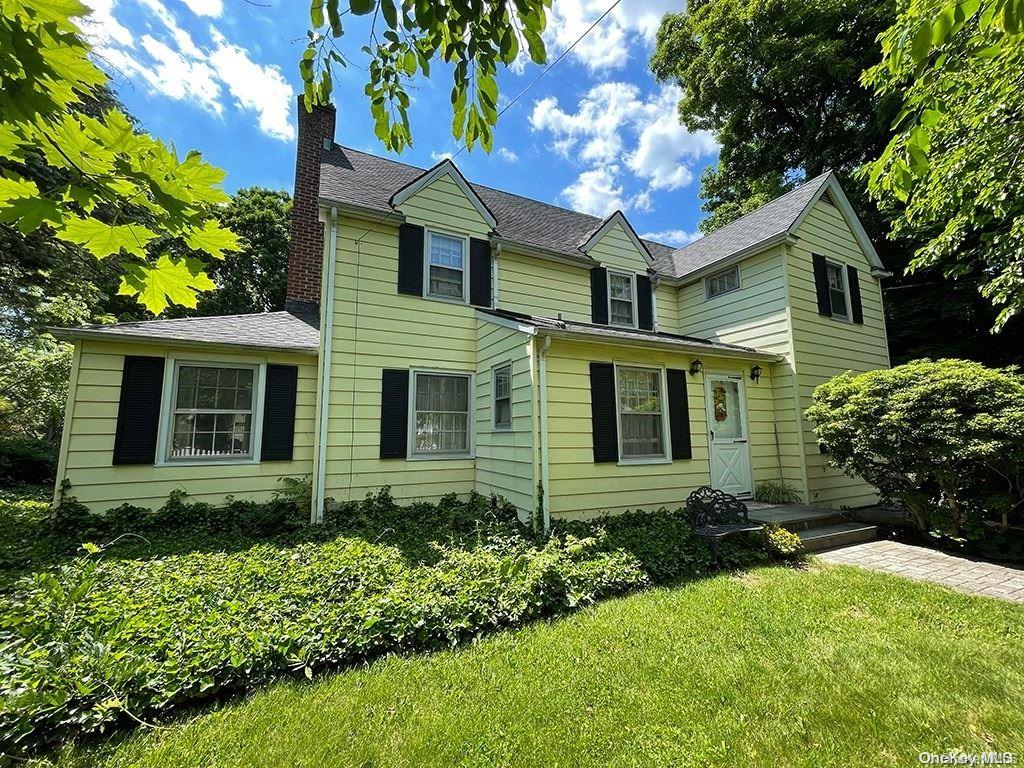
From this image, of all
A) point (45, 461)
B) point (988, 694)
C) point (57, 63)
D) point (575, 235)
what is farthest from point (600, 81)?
point (45, 461)

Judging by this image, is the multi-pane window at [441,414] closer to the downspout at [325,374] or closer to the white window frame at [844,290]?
the downspout at [325,374]

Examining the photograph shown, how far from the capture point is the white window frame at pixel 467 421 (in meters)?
7.79

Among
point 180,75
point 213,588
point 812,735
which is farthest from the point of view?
point 213,588

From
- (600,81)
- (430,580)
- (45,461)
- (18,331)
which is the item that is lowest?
(430,580)

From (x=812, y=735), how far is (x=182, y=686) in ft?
13.8

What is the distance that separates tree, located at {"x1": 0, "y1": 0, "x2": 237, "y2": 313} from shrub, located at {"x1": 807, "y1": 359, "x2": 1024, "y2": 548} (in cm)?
847

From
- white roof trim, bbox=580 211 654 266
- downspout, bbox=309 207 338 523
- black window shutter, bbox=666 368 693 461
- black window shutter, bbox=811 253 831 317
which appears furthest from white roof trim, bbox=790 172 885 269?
downspout, bbox=309 207 338 523

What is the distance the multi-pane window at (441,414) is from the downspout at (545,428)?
7.98 feet

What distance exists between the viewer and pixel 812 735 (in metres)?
2.59

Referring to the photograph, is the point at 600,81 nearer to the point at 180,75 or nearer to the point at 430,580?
the point at 180,75

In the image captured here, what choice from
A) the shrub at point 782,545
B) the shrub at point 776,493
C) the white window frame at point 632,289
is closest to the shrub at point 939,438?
the shrub at point 776,493

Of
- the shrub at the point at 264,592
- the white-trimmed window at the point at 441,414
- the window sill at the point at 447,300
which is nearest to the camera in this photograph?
the shrub at the point at 264,592

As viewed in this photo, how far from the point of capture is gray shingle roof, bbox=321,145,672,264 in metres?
8.23

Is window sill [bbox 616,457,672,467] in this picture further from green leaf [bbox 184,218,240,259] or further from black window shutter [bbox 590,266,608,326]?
green leaf [bbox 184,218,240,259]
